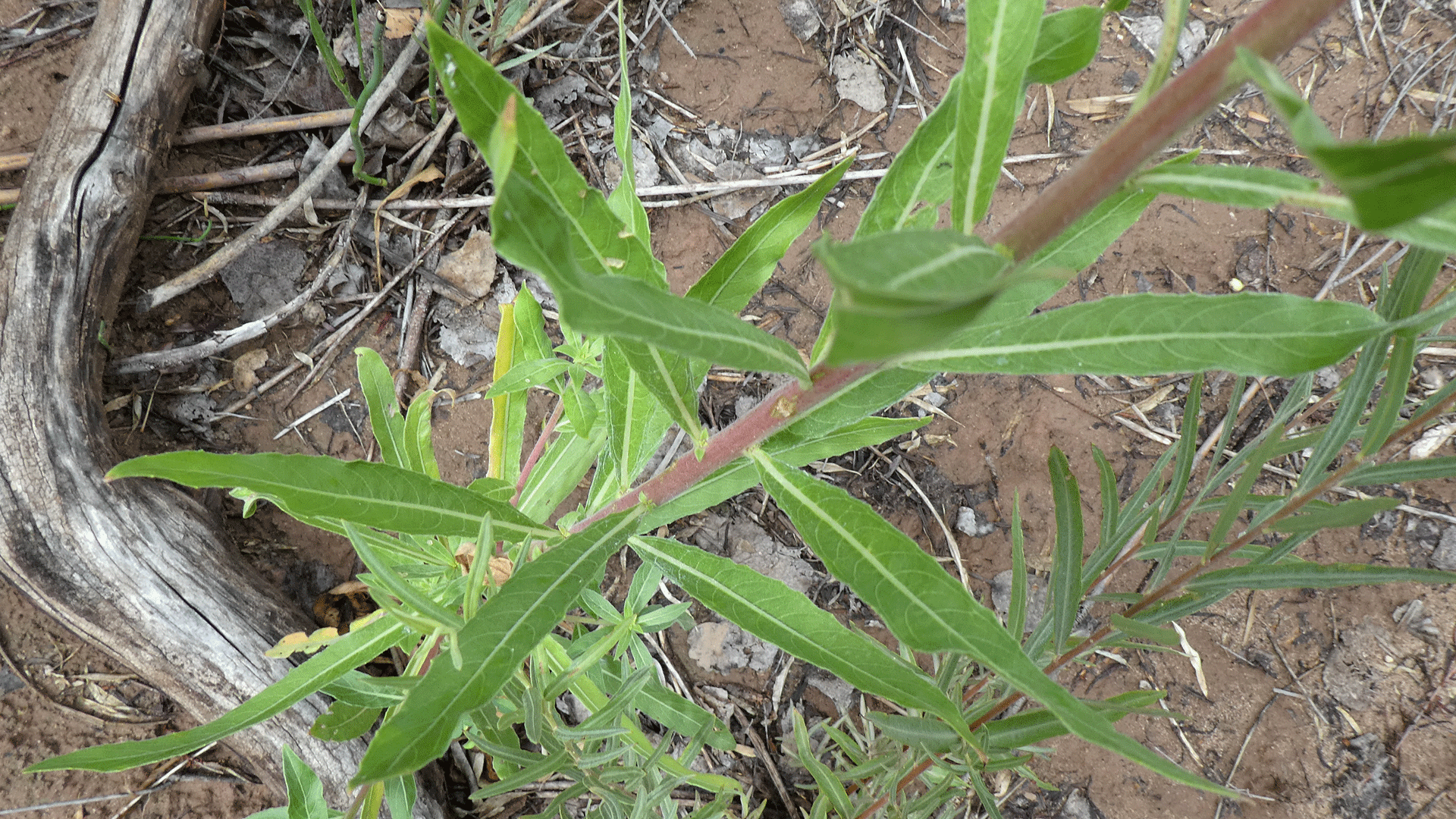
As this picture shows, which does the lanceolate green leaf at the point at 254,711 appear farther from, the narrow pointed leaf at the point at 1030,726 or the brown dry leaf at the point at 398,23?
the brown dry leaf at the point at 398,23

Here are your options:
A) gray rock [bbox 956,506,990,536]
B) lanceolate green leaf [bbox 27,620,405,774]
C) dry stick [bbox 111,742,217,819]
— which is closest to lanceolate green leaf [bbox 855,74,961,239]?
lanceolate green leaf [bbox 27,620,405,774]

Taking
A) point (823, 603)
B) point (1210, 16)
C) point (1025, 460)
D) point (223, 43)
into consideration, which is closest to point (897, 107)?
point (1210, 16)

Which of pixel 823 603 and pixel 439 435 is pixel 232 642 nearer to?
pixel 439 435

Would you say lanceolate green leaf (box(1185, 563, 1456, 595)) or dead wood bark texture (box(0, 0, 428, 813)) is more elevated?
dead wood bark texture (box(0, 0, 428, 813))

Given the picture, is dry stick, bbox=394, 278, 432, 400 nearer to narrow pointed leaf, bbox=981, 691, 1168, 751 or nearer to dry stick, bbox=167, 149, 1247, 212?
dry stick, bbox=167, 149, 1247, 212

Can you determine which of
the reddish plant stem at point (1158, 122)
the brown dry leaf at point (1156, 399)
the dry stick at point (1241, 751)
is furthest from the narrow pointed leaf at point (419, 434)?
the dry stick at point (1241, 751)

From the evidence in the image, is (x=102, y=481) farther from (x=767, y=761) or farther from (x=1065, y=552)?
(x=1065, y=552)

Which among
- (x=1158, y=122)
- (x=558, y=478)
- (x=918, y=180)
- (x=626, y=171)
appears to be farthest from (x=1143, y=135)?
(x=558, y=478)
